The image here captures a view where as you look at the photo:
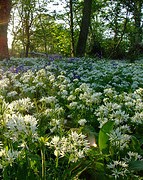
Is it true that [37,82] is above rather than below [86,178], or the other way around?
above

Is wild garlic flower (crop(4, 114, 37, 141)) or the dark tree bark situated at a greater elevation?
the dark tree bark

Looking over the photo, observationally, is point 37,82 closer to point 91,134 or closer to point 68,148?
point 91,134

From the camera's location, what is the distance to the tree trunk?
15.2 m

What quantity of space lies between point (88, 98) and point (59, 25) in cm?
2955

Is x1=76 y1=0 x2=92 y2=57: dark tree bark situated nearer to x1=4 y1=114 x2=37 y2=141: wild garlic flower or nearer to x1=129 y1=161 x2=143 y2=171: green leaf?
x1=129 y1=161 x2=143 y2=171: green leaf

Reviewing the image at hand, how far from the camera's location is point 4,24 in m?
15.2

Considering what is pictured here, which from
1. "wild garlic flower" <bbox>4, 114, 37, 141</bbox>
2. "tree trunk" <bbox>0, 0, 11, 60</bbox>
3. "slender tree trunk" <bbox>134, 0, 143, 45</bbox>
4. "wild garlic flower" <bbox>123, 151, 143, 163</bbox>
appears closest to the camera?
"wild garlic flower" <bbox>4, 114, 37, 141</bbox>

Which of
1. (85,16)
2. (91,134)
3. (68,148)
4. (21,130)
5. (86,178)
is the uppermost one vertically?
(85,16)

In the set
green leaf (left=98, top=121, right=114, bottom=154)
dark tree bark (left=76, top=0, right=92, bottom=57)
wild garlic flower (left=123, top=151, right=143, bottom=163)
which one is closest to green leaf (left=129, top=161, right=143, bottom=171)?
wild garlic flower (left=123, top=151, right=143, bottom=163)

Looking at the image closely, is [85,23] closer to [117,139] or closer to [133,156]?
[133,156]

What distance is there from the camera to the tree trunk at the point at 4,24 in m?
15.2

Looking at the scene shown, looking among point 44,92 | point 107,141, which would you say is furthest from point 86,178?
point 44,92

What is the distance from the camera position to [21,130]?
1916 millimetres

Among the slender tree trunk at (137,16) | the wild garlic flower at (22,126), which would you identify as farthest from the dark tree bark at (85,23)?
the wild garlic flower at (22,126)
